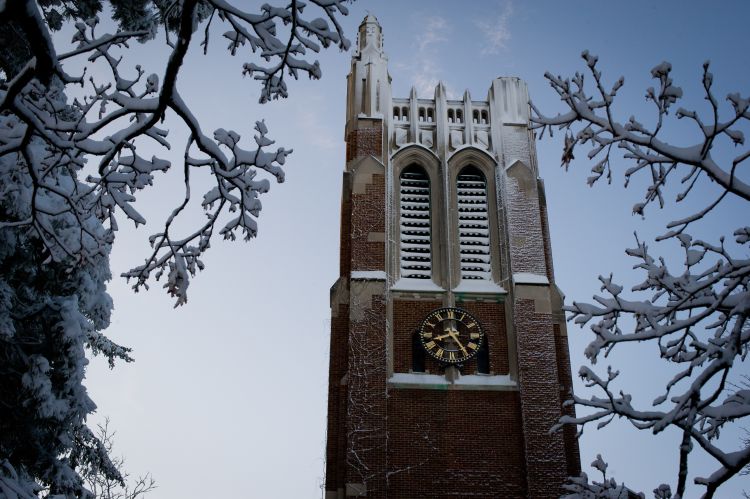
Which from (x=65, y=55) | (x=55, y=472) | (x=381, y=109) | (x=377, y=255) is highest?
(x=381, y=109)

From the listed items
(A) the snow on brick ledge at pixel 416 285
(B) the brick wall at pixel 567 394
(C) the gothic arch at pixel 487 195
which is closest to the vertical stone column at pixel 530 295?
(B) the brick wall at pixel 567 394

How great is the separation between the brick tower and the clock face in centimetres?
3

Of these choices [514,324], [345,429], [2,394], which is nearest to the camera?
[2,394]

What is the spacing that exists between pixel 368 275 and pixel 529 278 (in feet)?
11.8

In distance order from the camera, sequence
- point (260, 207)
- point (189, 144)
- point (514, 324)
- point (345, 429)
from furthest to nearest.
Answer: point (514, 324)
point (345, 429)
point (260, 207)
point (189, 144)

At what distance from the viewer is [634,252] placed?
22.3 ft

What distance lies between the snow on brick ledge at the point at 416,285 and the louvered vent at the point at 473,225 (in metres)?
0.79

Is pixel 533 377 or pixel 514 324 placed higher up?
pixel 514 324

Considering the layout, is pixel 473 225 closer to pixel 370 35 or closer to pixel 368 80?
pixel 368 80

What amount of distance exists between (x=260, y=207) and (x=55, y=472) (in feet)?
21.7

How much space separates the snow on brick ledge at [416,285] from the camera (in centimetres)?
1741

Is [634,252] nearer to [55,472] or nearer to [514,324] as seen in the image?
[55,472]

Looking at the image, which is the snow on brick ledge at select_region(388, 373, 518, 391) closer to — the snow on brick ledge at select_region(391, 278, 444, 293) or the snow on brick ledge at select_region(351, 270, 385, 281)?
the snow on brick ledge at select_region(391, 278, 444, 293)

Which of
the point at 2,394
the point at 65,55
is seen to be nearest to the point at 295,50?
the point at 65,55
